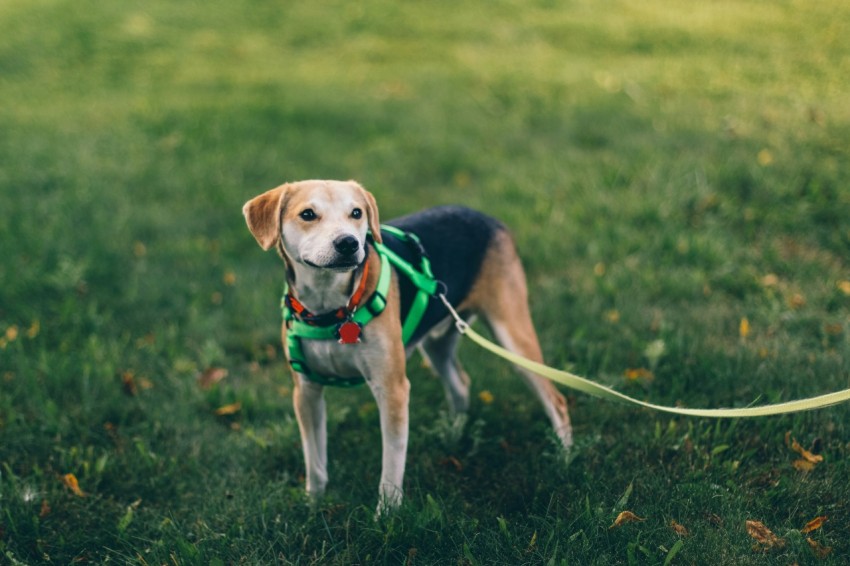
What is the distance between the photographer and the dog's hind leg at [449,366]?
14.9ft

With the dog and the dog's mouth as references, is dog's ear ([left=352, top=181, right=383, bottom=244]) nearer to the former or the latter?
the dog

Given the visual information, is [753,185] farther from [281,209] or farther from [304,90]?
[304,90]

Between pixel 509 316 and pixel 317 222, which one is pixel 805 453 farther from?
pixel 317 222

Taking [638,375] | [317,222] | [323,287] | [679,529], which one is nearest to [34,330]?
[323,287]

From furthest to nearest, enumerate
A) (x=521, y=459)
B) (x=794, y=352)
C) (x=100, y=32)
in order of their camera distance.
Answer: (x=100, y=32)
(x=794, y=352)
(x=521, y=459)

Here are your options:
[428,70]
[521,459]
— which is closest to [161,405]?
[521,459]

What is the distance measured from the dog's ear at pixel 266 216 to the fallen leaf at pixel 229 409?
1.55 meters

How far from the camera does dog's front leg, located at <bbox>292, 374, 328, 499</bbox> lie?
3.74 meters

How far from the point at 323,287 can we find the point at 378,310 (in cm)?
28

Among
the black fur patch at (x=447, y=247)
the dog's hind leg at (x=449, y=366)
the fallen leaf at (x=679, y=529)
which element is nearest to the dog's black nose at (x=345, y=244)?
the black fur patch at (x=447, y=247)

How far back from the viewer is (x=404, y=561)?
323 cm

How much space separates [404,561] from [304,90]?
804 cm

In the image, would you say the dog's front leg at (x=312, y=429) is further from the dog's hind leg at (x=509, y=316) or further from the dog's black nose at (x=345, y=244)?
the dog's hind leg at (x=509, y=316)

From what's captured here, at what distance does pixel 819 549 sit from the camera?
3.13m
